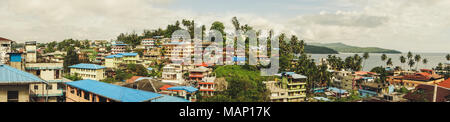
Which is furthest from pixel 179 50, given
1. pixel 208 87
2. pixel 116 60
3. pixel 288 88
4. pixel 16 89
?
pixel 16 89

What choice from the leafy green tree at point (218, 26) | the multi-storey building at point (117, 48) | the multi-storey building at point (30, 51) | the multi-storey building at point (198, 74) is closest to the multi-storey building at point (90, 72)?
the multi-storey building at point (198, 74)

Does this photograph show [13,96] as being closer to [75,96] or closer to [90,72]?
[75,96]

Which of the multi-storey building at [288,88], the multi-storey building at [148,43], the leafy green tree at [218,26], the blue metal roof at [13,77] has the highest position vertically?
the leafy green tree at [218,26]

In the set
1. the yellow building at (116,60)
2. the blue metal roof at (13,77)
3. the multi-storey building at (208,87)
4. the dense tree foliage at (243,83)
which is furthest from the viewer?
the yellow building at (116,60)

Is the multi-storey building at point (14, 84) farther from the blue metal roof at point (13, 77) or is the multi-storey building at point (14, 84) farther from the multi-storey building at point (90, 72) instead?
the multi-storey building at point (90, 72)

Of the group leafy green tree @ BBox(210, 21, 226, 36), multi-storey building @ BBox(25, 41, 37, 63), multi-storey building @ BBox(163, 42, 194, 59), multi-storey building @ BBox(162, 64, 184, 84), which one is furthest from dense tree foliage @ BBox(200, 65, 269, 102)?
leafy green tree @ BBox(210, 21, 226, 36)

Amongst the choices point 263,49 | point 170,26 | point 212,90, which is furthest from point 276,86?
point 170,26

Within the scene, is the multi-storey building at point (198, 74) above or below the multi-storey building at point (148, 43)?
below

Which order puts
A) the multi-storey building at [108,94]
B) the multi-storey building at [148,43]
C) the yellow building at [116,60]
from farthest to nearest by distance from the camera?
the multi-storey building at [148,43] < the yellow building at [116,60] < the multi-storey building at [108,94]
